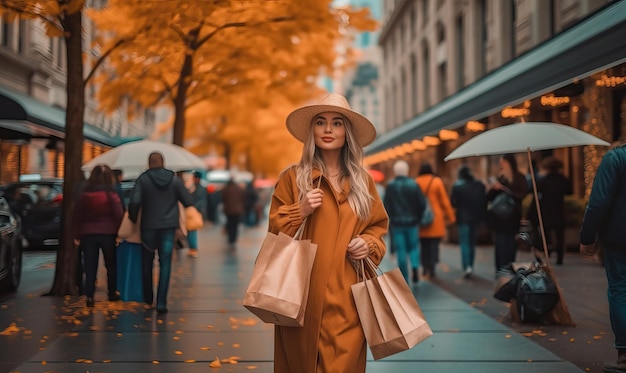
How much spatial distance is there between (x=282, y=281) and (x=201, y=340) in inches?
155

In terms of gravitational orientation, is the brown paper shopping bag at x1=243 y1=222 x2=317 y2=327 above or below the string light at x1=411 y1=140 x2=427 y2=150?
below

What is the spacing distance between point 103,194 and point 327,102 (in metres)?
6.31

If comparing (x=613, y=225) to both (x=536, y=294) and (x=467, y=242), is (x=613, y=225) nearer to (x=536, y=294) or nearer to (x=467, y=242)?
(x=536, y=294)

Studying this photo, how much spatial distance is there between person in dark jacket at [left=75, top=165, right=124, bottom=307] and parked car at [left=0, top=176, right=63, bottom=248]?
7214 mm

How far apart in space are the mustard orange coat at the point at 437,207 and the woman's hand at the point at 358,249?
8.82 meters

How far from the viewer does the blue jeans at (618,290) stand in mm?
5867

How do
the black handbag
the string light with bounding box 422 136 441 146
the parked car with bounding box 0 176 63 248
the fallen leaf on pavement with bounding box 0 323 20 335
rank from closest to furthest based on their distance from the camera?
the fallen leaf on pavement with bounding box 0 323 20 335
the black handbag
the parked car with bounding box 0 176 63 248
the string light with bounding box 422 136 441 146

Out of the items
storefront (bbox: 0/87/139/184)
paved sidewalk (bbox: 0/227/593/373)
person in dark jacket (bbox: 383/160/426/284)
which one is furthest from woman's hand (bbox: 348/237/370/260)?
storefront (bbox: 0/87/139/184)

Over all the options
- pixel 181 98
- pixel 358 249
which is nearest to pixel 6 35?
pixel 181 98

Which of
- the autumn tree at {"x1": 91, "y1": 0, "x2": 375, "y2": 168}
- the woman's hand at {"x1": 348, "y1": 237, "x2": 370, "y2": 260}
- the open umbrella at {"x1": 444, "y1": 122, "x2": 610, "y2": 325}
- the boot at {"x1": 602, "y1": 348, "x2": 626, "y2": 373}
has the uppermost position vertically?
the autumn tree at {"x1": 91, "y1": 0, "x2": 375, "y2": 168}

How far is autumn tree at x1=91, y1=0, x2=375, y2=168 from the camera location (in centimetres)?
1182

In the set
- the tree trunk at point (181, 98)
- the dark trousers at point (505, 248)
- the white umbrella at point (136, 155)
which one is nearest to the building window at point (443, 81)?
the tree trunk at point (181, 98)

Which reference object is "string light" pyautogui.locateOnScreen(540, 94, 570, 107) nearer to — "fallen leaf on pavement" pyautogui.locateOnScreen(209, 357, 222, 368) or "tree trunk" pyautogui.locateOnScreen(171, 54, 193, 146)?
"tree trunk" pyautogui.locateOnScreen(171, 54, 193, 146)

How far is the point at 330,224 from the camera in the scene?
3984 mm
